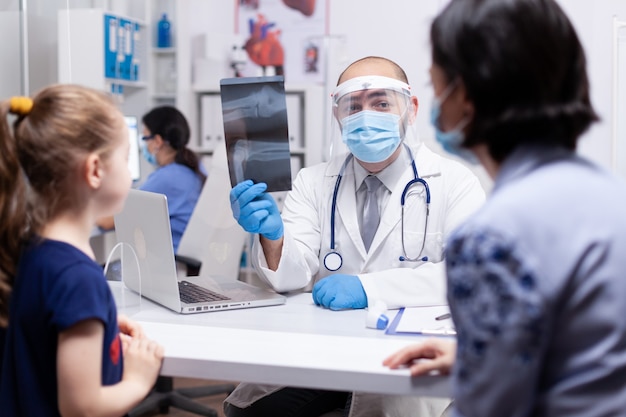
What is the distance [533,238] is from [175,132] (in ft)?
9.99

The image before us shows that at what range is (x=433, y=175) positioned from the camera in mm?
2004

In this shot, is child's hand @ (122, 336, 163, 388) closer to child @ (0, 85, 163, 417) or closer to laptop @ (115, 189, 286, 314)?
child @ (0, 85, 163, 417)

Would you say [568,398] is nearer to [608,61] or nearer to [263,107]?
[263,107]

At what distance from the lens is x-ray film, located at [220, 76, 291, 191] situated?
1.65 meters

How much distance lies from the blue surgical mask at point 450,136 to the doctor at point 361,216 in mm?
689

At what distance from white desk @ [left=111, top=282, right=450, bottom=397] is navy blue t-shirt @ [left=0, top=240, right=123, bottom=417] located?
19cm

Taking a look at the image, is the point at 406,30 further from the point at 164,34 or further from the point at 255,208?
the point at 255,208

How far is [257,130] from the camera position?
66.2 inches

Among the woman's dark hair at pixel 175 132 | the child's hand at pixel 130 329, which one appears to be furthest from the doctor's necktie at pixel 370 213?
the woman's dark hair at pixel 175 132

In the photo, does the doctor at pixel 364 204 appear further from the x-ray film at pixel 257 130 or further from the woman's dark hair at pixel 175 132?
the woman's dark hair at pixel 175 132

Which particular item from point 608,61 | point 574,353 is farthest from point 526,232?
point 608,61

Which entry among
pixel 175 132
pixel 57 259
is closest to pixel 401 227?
pixel 57 259

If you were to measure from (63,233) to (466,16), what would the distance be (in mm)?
685

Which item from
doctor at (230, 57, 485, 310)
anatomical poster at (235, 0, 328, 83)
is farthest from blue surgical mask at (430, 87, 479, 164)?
anatomical poster at (235, 0, 328, 83)
